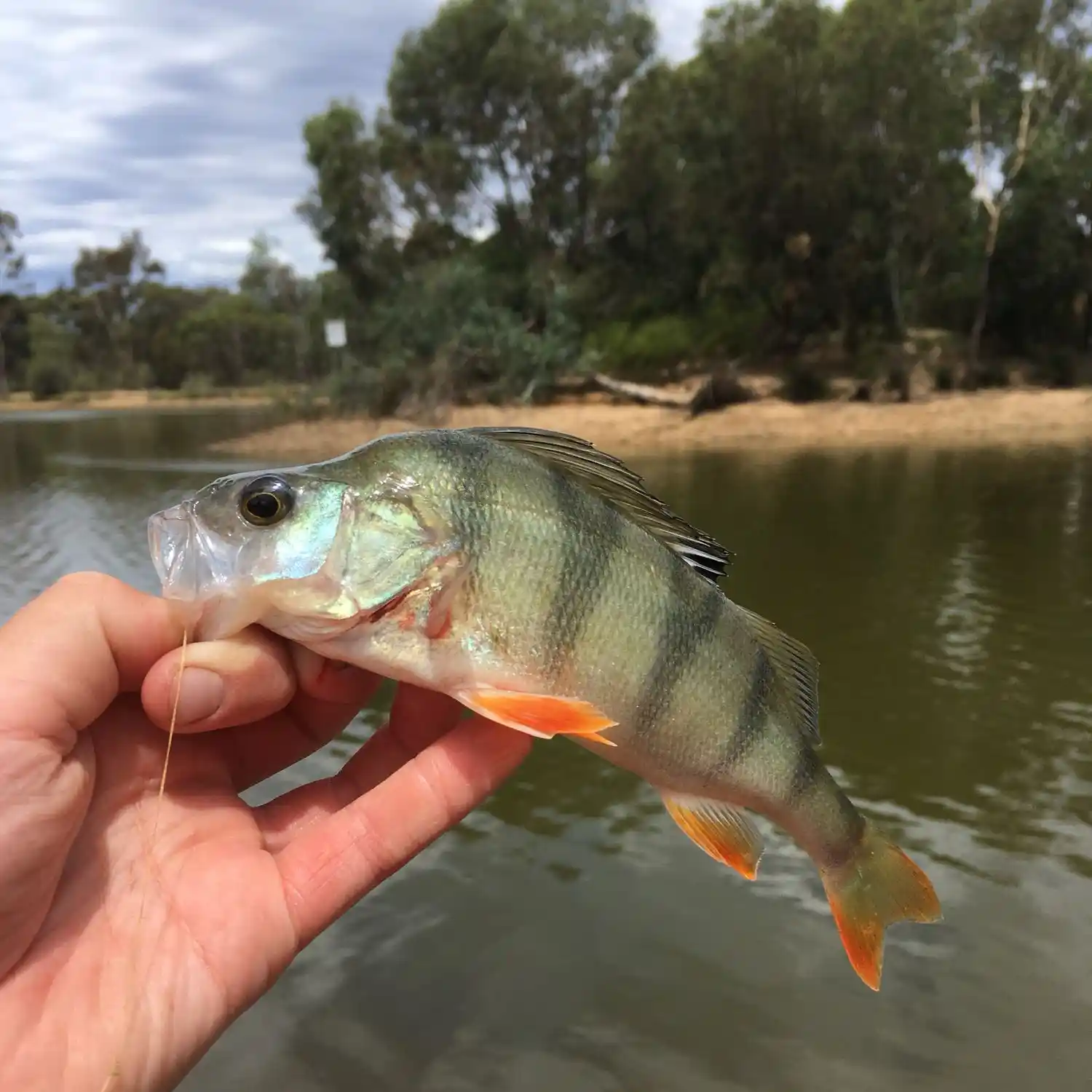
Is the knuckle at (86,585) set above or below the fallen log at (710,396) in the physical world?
above

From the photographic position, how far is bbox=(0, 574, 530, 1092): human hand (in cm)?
153

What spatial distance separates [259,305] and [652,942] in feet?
259

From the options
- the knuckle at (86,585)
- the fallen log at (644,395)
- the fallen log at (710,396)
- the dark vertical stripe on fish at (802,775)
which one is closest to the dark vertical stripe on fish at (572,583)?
the dark vertical stripe on fish at (802,775)

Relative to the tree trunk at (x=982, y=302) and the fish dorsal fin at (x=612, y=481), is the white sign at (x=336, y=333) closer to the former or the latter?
the tree trunk at (x=982, y=302)

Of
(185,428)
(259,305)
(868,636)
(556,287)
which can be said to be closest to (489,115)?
(556,287)

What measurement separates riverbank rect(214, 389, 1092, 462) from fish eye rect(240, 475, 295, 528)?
680 inches

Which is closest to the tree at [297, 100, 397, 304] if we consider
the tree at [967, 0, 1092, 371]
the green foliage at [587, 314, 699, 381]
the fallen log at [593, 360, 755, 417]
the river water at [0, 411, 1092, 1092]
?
the green foliage at [587, 314, 699, 381]

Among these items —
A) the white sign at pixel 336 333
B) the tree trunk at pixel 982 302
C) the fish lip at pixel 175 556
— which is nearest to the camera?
the fish lip at pixel 175 556

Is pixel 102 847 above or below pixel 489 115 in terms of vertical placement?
below

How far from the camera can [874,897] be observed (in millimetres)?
2230

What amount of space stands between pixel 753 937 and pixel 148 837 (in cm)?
268

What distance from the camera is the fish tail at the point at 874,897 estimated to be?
87.2 inches

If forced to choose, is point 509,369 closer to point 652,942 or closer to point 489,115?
point 489,115

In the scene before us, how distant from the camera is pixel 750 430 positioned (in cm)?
2205
